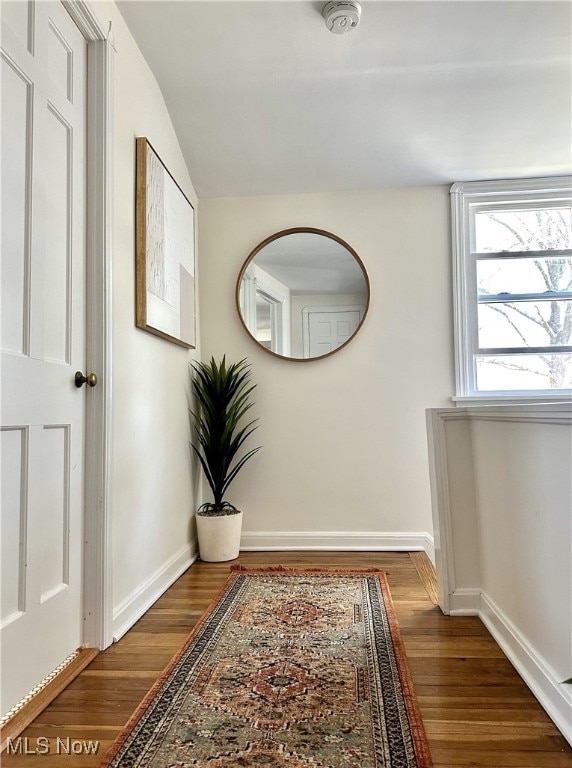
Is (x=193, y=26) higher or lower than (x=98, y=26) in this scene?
higher

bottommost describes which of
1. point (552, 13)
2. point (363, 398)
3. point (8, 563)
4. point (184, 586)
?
point (184, 586)

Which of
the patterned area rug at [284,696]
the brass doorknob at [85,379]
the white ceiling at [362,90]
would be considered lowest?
the patterned area rug at [284,696]

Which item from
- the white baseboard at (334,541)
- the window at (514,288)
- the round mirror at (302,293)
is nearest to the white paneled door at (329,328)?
the round mirror at (302,293)

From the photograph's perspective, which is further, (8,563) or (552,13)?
(552,13)

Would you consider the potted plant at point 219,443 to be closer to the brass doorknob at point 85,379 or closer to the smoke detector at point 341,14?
the brass doorknob at point 85,379

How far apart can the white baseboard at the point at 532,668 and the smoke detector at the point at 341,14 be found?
2.29 metres

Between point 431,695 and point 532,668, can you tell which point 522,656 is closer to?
point 532,668

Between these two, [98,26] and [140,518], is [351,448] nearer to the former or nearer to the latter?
[140,518]

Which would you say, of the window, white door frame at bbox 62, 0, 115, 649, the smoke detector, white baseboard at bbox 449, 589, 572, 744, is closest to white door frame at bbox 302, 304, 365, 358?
the window

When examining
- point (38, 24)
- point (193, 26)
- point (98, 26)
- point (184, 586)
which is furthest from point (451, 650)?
point (193, 26)

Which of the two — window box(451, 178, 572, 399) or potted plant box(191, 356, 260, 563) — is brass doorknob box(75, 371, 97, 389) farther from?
window box(451, 178, 572, 399)

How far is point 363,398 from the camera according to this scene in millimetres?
3221

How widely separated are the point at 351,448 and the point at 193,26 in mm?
2198

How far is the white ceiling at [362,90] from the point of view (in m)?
2.30
